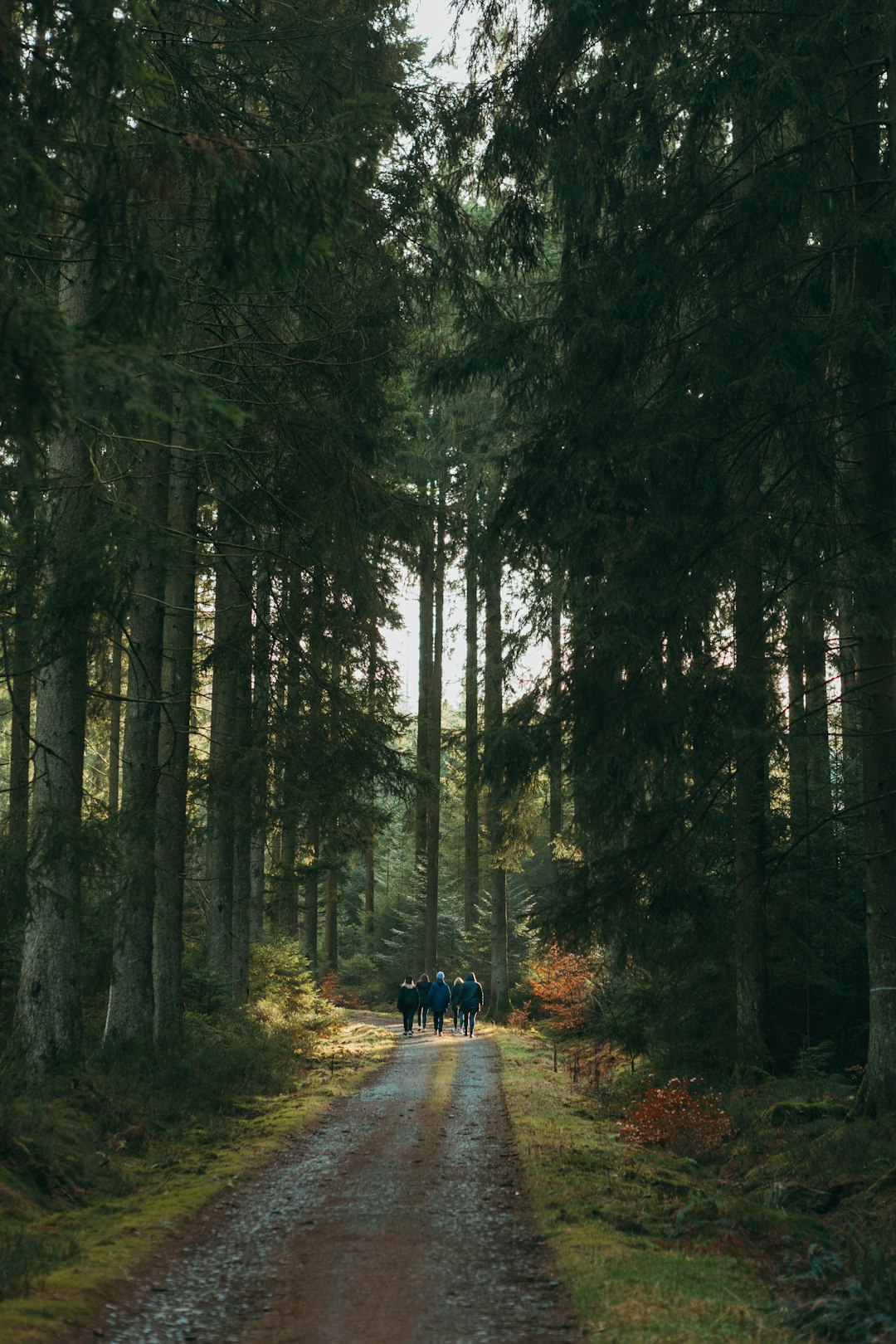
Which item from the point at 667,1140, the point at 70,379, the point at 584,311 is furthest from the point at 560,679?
the point at 70,379

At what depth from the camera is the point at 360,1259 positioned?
7234 mm

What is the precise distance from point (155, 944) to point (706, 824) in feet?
24.5

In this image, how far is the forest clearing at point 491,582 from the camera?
7.12m

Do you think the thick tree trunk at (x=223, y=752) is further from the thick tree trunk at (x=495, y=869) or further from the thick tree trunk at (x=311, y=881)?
the thick tree trunk at (x=495, y=869)

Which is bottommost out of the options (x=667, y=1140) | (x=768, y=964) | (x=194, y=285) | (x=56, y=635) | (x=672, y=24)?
(x=667, y=1140)

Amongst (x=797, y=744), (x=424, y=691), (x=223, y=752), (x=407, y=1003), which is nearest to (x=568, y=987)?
(x=407, y=1003)

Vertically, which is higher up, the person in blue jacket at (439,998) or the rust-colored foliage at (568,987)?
the rust-colored foliage at (568,987)

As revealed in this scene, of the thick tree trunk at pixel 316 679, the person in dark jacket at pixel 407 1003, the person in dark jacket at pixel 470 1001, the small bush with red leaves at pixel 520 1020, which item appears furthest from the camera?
the small bush with red leaves at pixel 520 1020

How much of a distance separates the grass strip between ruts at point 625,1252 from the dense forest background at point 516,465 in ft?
6.90

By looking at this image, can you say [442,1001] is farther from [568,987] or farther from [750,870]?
[750,870]

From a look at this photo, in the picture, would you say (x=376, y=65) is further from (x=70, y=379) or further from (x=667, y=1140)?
(x=667, y=1140)

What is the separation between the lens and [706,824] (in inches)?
512

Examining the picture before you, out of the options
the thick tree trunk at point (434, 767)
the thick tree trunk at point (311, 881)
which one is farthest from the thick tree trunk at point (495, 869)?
the thick tree trunk at point (311, 881)

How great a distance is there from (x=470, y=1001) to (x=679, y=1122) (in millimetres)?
14079
